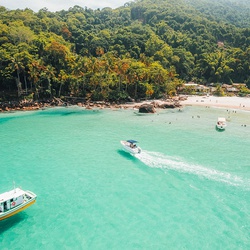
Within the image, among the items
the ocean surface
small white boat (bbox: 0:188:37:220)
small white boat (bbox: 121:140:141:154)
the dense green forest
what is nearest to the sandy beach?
the dense green forest

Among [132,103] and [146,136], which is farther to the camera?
[132,103]

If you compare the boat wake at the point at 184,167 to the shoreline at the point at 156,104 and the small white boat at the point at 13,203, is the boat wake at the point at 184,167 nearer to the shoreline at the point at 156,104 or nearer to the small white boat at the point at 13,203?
the small white boat at the point at 13,203

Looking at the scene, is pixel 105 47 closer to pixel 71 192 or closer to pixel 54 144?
pixel 54 144

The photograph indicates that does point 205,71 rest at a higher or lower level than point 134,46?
lower

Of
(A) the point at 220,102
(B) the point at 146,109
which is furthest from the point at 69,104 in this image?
(A) the point at 220,102

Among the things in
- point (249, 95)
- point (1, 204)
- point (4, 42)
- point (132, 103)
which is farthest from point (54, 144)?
point (249, 95)

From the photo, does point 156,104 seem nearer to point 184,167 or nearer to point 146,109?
point 146,109

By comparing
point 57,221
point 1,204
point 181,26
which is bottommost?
point 57,221
